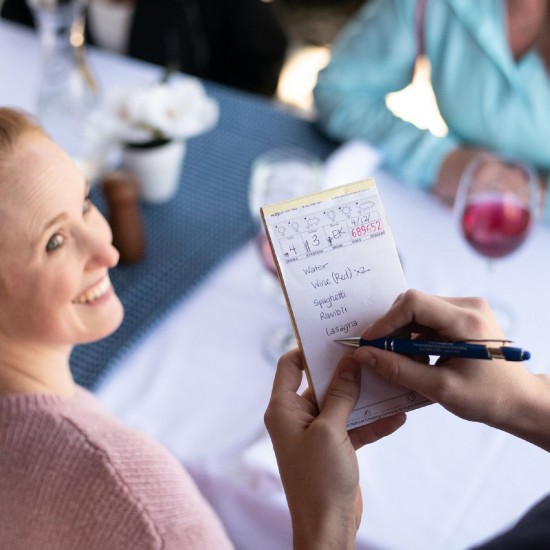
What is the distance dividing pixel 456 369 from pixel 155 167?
0.78 meters

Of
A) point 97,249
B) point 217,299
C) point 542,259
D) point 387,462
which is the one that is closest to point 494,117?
point 542,259

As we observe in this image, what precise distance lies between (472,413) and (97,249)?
0.45 meters

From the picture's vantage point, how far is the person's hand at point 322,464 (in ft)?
2.11

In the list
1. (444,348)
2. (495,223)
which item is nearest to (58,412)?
(444,348)

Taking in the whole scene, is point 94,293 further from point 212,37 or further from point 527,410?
point 212,37

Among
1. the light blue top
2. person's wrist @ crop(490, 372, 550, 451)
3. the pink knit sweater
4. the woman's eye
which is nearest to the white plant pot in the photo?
the light blue top

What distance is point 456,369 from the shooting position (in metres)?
0.66

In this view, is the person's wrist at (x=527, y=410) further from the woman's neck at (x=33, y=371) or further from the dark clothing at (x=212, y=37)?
the dark clothing at (x=212, y=37)

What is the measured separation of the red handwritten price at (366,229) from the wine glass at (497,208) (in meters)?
0.51

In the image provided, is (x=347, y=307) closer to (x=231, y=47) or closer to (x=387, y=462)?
(x=387, y=462)

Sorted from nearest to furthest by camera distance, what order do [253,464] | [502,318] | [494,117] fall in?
1. [253,464]
2. [502,318]
3. [494,117]

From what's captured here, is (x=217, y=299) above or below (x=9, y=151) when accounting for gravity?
below

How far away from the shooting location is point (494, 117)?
4.82 ft

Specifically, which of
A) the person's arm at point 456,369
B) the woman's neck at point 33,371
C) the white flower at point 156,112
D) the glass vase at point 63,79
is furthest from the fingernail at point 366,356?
the glass vase at point 63,79
